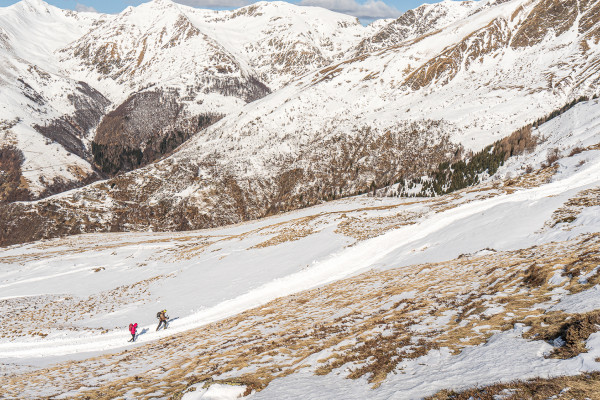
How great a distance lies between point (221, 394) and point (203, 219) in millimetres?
134184

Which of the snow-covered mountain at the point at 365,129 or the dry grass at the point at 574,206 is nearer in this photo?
the dry grass at the point at 574,206

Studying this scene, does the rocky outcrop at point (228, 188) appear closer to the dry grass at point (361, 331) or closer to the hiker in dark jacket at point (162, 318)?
the hiker in dark jacket at point (162, 318)

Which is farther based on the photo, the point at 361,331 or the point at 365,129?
the point at 365,129

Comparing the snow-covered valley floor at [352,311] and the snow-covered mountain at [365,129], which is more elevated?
the snow-covered mountain at [365,129]

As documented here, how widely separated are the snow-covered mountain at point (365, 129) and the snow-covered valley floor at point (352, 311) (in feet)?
325

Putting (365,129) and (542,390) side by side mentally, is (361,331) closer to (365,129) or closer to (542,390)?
(542,390)

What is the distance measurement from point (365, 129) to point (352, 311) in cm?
13998

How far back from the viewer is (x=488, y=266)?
48.7 ft

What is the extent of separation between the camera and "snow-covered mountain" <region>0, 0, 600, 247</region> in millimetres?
127000

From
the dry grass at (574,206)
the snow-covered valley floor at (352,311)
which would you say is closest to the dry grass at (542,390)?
the snow-covered valley floor at (352,311)

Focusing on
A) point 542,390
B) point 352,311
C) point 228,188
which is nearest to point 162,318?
point 352,311

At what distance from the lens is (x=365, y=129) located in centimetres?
14612

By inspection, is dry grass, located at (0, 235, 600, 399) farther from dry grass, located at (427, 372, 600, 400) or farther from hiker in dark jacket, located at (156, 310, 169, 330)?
hiker in dark jacket, located at (156, 310, 169, 330)

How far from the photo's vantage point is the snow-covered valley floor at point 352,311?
7.01m
